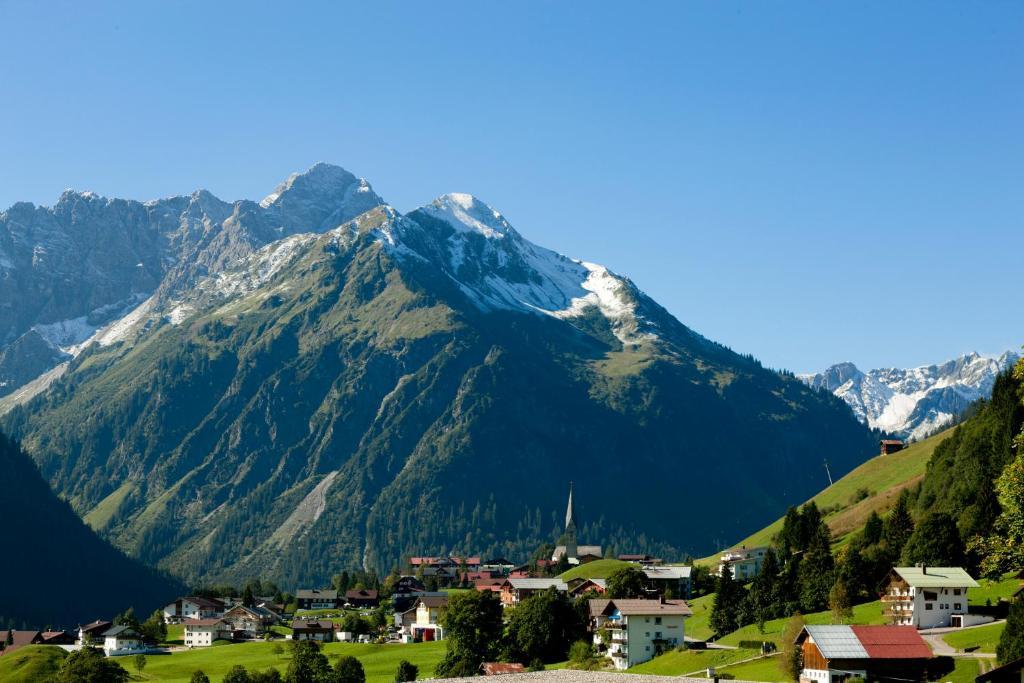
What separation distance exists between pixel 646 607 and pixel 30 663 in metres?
84.4

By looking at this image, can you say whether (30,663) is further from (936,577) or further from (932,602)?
(936,577)

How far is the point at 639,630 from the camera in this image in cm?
15425

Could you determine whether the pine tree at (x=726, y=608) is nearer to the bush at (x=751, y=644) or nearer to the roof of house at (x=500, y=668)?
the bush at (x=751, y=644)

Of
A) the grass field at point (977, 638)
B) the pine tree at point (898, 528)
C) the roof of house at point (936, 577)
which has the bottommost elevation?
the grass field at point (977, 638)

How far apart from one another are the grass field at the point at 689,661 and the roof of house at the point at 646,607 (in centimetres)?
817

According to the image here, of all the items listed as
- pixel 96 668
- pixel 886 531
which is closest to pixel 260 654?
pixel 96 668

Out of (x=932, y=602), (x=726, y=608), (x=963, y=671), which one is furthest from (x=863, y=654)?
(x=726, y=608)

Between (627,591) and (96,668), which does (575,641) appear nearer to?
(627,591)

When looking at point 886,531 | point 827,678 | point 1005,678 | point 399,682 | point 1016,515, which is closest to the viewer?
point 1016,515

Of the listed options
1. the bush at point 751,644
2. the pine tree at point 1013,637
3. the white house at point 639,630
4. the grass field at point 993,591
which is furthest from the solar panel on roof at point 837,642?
the white house at point 639,630

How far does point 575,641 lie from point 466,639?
12825 millimetres

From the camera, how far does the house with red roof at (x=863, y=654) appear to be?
348ft

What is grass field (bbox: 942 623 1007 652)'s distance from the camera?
4550 inches

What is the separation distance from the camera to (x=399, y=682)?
142375 millimetres
